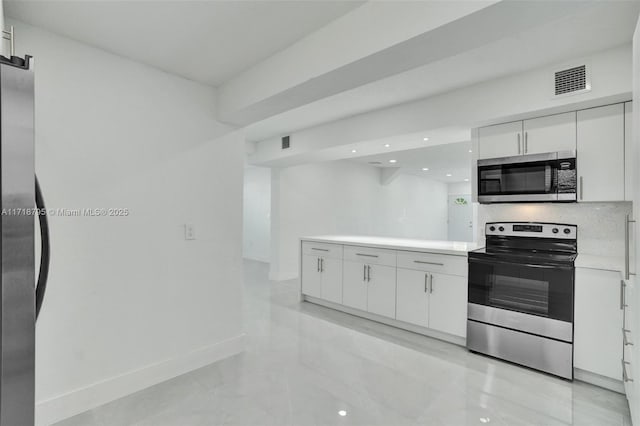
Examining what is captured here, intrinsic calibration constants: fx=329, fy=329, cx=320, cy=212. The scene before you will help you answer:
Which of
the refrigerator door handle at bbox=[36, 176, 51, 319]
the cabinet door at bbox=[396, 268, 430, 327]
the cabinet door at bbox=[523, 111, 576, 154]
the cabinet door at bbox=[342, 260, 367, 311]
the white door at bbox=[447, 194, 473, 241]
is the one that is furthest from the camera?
the white door at bbox=[447, 194, 473, 241]

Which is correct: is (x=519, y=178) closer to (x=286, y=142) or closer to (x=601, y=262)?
(x=601, y=262)

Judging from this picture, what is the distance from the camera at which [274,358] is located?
2.78 m

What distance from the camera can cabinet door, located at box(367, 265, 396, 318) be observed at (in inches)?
139

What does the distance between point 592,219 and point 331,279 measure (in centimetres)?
270

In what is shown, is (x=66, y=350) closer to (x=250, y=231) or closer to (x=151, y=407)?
(x=151, y=407)

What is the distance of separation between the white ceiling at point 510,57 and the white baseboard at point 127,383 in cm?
259

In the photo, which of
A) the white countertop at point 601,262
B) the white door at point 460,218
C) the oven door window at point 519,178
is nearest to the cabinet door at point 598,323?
the white countertop at point 601,262

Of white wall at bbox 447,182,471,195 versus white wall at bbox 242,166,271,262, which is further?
white wall at bbox 447,182,471,195

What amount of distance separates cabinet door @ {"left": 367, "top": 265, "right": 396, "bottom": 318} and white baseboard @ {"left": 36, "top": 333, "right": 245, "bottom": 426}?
1520 millimetres

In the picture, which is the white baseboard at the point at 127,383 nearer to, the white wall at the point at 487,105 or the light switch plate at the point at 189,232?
the light switch plate at the point at 189,232

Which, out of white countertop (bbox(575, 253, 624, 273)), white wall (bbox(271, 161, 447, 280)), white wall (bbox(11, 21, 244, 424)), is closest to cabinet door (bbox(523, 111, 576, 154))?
white countertop (bbox(575, 253, 624, 273))

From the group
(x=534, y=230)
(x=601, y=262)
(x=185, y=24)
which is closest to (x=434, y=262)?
(x=534, y=230)

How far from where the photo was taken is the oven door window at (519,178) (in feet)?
9.23

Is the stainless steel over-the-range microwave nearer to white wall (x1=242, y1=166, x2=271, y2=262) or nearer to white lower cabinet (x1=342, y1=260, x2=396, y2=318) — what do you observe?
white lower cabinet (x1=342, y1=260, x2=396, y2=318)
